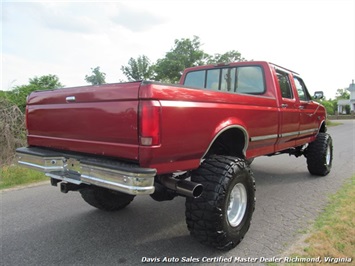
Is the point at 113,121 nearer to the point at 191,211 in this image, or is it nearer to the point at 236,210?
the point at 191,211

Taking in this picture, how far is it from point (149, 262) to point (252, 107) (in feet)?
6.82

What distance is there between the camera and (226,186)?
9.32ft

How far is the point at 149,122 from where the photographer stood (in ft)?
7.65

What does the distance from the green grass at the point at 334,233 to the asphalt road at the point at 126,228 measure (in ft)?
0.52

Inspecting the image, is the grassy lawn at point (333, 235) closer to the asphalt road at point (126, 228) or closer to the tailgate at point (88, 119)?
the asphalt road at point (126, 228)

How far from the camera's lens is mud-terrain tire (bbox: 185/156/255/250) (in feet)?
9.04

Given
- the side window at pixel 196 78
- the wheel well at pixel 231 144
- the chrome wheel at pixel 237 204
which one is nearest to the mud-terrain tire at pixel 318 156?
the side window at pixel 196 78

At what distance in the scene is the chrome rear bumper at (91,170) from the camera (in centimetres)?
230

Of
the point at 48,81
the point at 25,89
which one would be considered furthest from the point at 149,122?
the point at 48,81

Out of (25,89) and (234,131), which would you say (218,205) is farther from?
(25,89)

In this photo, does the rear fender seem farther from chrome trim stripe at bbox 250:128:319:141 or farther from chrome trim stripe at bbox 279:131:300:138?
chrome trim stripe at bbox 279:131:300:138

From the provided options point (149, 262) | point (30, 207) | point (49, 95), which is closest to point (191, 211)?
point (149, 262)

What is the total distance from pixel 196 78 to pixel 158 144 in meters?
3.00

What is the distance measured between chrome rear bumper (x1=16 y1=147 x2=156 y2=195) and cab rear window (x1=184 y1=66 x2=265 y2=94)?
241 cm
